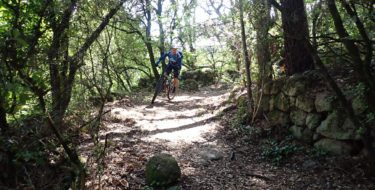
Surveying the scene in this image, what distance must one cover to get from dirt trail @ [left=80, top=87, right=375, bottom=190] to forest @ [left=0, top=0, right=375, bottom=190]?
2 cm

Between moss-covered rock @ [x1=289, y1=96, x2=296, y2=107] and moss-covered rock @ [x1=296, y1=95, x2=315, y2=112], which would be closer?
moss-covered rock @ [x1=296, y1=95, x2=315, y2=112]

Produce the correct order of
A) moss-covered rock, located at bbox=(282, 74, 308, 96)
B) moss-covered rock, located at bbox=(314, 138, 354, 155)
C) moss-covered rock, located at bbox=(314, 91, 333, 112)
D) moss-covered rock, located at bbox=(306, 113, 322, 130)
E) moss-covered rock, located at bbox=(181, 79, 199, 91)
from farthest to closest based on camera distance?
moss-covered rock, located at bbox=(181, 79, 199, 91)
moss-covered rock, located at bbox=(282, 74, 308, 96)
moss-covered rock, located at bbox=(306, 113, 322, 130)
moss-covered rock, located at bbox=(314, 91, 333, 112)
moss-covered rock, located at bbox=(314, 138, 354, 155)

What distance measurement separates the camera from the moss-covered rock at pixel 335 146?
5.00 m

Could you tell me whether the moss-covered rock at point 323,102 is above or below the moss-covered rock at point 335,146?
above

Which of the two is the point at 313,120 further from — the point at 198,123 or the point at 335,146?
the point at 198,123

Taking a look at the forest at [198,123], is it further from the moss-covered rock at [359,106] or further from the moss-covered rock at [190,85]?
the moss-covered rock at [190,85]

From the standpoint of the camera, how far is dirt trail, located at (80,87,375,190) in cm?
487

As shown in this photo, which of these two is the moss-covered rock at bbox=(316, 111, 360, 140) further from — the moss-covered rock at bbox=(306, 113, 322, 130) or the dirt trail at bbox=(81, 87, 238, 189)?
the dirt trail at bbox=(81, 87, 238, 189)

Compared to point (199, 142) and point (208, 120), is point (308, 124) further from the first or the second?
point (208, 120)

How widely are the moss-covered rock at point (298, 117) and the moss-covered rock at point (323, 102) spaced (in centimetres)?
38

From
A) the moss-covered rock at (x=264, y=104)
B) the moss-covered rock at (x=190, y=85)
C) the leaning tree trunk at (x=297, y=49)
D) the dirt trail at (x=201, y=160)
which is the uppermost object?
the leaning tree trunk at (x=297, y=49)

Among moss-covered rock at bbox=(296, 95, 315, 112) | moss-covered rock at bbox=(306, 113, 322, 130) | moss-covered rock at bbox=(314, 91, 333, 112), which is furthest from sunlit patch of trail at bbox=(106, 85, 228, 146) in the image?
moss-covered rock at bbox=(314, 91, 333, 112)

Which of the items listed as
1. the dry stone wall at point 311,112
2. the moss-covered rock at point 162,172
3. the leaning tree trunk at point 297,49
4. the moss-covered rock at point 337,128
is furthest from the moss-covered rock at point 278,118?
the moss-covered rock at point 162,172

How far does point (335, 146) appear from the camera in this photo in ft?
17.0
